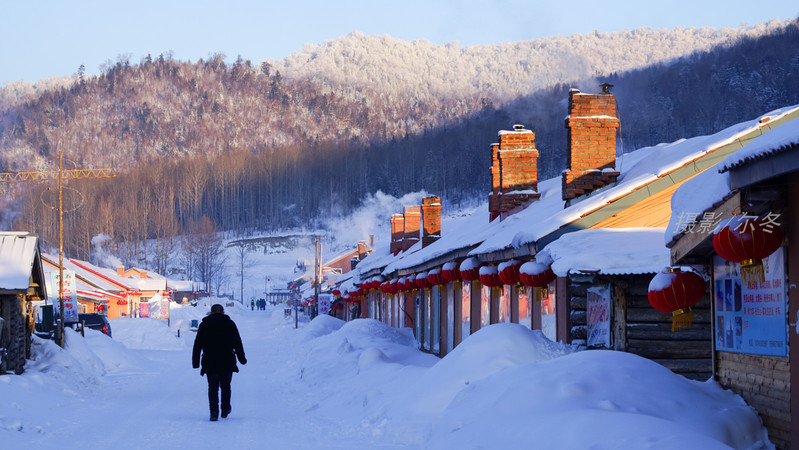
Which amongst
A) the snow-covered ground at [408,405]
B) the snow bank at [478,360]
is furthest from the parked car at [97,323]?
the snow bank at [478,360]

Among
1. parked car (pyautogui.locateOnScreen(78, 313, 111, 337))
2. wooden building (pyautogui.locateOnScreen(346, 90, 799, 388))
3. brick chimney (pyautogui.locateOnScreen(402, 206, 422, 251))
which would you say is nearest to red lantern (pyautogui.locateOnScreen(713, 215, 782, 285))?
wooden building (pyautogui.locateOnScreen(346, 90, 799, 388))

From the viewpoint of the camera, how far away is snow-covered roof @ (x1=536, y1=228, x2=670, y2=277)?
36.6ft

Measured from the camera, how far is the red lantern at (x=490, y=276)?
50.2 ft

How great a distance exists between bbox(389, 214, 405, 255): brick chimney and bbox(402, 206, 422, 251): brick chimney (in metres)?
0.62

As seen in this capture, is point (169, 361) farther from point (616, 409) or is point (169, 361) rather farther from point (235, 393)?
point (616, 409)

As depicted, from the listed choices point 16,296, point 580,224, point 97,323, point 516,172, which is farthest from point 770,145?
point 97,323

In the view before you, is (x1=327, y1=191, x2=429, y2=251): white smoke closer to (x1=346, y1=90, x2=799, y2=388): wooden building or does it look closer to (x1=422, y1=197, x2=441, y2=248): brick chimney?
(x1=422, y1=197, x2=441, y2=248): brick chimney

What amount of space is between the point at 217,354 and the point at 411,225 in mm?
24642

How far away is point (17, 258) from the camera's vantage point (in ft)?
61.2

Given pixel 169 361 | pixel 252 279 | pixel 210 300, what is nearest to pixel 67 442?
pixel 169 361

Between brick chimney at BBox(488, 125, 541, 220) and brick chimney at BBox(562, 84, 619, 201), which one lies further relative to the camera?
brick chimney at BBox(488, 125, 541, 220)

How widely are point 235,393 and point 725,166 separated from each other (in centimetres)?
1253

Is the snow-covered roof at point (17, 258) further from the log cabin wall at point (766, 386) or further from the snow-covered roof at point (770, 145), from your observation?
the snow-covered roof at point (770, 145)

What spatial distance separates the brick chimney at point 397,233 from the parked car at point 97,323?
→ 40.1 ft
